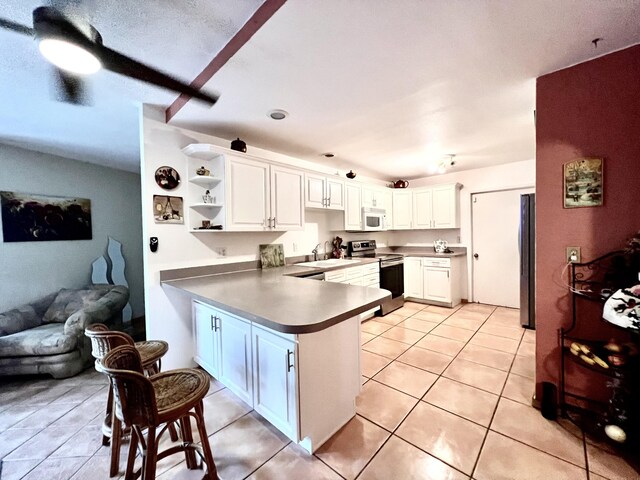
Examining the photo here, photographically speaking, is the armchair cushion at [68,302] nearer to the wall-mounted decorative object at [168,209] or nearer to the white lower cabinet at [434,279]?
the wall-mounted decorative object at [168,209]

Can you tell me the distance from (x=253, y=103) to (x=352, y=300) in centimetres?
175

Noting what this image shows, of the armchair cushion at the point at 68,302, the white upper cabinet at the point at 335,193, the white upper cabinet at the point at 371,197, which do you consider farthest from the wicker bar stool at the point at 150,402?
the white upper cabinet at the point at 371,197

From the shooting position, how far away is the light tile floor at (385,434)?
1452mm

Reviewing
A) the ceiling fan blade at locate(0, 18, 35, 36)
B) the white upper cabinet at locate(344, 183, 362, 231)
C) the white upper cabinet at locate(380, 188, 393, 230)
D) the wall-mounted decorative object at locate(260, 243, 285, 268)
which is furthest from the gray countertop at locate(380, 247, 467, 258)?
the ceiling fan blade at locate(0, 18, 35, 36)

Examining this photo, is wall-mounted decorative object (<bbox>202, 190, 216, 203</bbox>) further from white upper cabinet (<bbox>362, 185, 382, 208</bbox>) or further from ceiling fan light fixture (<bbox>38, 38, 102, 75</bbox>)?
white upper cabinet (<bbox>362, 185, 382, 208</bbox>)

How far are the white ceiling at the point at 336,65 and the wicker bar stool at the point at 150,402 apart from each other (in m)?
1.69

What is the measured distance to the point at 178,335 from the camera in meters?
2.51

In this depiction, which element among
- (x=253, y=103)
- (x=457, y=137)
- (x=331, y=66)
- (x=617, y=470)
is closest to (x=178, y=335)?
(x=253, y=103)

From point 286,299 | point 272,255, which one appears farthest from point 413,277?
point 286,299

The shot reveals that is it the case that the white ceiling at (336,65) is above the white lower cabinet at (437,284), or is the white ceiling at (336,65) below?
above

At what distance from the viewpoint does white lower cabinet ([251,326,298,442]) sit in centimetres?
149

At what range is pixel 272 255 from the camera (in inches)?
132

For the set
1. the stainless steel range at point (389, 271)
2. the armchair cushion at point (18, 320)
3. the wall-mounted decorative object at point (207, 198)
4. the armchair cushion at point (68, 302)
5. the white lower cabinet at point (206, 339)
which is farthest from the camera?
the stainless steel range at point (389, 271)

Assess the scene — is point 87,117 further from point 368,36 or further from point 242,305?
point 368,36
